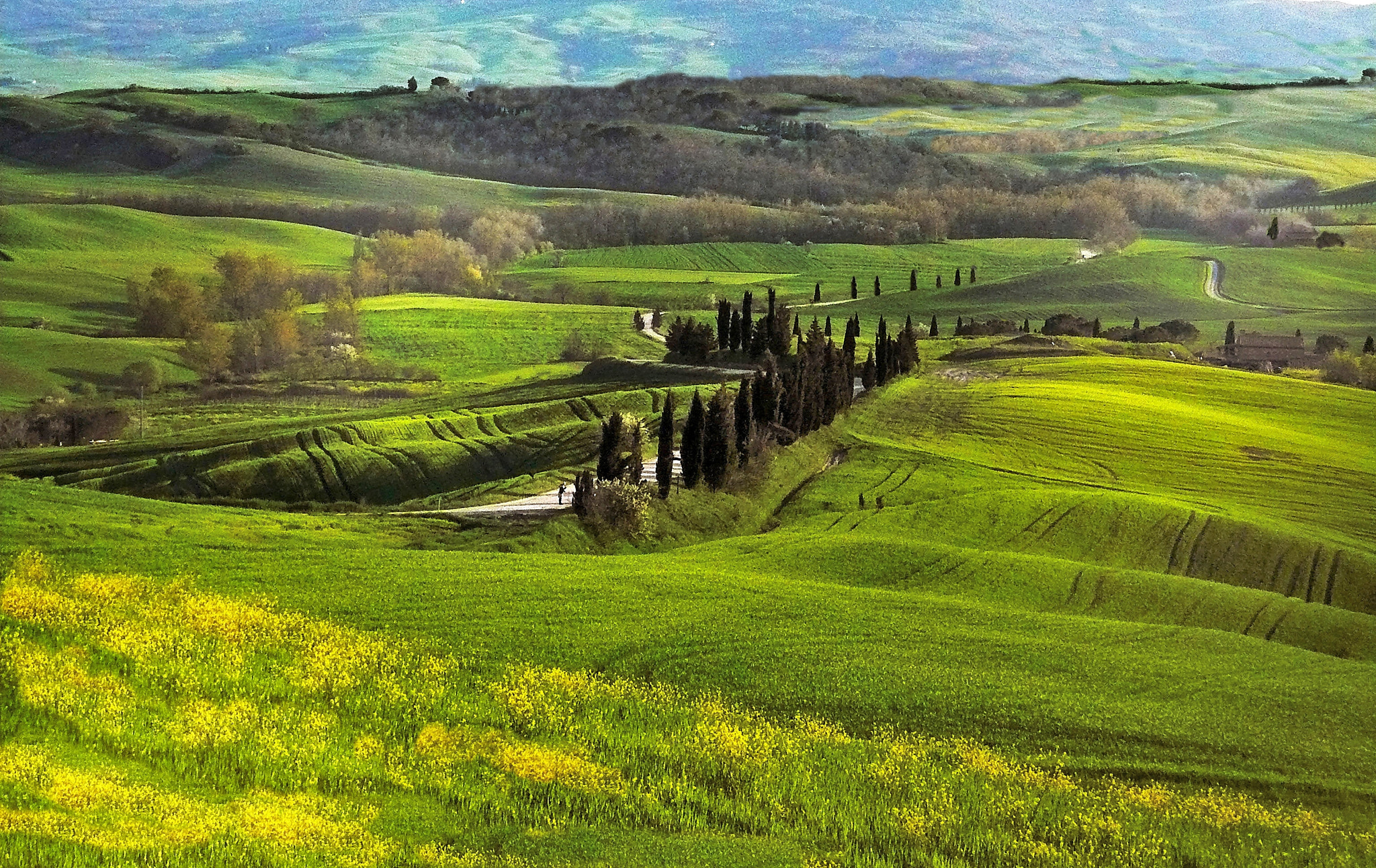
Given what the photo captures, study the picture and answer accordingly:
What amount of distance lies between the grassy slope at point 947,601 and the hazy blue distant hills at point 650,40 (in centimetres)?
6236

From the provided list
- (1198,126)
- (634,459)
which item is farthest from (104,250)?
(1198,126)

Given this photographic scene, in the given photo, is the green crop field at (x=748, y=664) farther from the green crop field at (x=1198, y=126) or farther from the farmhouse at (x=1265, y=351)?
the green crop field at (x=1198, y=126)

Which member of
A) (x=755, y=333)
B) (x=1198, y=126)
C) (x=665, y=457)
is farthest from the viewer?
(x=1198, y=126)

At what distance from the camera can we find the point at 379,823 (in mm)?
18234

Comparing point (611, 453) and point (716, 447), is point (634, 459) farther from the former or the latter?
point (716, 447)

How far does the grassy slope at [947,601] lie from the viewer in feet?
88.7

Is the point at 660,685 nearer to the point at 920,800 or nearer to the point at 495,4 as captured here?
the point at 920,800

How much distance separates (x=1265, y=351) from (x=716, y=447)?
2131 inches

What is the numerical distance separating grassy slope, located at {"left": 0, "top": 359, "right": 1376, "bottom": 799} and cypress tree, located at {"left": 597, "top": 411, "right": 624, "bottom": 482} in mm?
7958

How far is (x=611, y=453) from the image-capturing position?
2133 inches

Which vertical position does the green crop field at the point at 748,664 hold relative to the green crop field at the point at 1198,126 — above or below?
below

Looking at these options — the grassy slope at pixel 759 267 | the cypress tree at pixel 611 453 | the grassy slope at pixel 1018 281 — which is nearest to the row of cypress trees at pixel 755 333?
the grassy slope at pixel 1018 281

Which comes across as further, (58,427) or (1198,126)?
(1198,126)

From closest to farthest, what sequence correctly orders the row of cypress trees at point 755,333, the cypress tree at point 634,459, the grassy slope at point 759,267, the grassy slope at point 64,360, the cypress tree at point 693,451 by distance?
the cypress tree at point 634,459, the cypress tree at point 693,451, the row of cypress trees at point 755,333, the grassy slope at point 64,360, the grassy slope at point 759,267
